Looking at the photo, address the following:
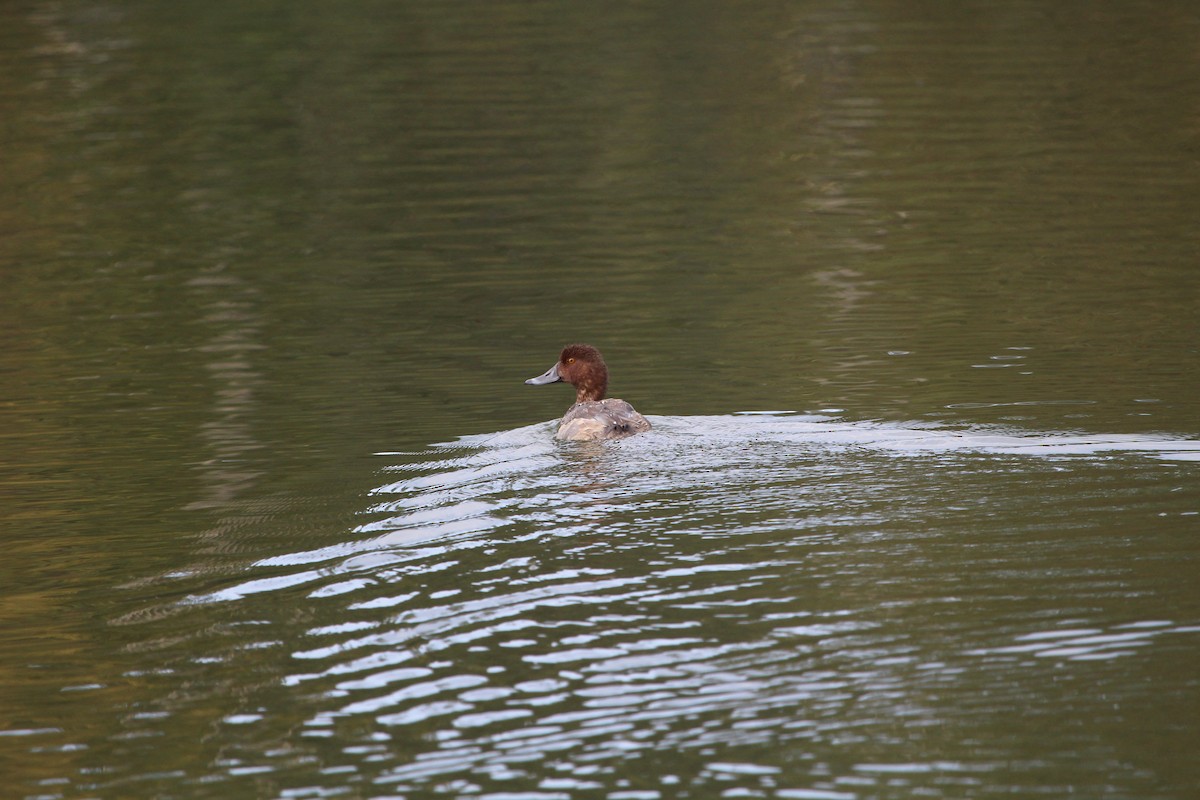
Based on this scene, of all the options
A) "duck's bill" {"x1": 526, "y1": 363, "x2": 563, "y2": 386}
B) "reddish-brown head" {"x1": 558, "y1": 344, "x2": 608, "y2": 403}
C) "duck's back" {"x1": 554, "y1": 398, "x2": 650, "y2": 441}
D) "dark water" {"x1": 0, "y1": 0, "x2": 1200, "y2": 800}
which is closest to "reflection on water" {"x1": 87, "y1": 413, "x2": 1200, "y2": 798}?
"dark water" {"x1": 0, "y1": 0, "x2": 1200, "y2": 800}

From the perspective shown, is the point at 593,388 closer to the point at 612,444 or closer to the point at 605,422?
the point at 605,422

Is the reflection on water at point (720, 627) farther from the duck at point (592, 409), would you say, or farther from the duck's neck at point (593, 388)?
the duck's neck at point (593, 388)

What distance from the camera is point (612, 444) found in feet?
38.9

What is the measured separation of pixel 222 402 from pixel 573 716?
871 centimetres

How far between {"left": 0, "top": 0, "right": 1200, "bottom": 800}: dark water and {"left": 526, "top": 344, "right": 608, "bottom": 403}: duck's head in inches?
22.4

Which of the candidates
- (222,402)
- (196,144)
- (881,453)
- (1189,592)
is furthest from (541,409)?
(196,144)

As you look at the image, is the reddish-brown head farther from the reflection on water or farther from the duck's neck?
the reflection on water

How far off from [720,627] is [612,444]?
4.02m

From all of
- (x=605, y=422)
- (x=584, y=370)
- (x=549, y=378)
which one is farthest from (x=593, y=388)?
(x=605, y=422)

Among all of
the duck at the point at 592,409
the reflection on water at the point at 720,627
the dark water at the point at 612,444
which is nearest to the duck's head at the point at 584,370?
the duck at the point at 592,409

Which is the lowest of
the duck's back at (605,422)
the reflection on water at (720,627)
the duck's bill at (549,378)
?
the reflection on water at (720,627)

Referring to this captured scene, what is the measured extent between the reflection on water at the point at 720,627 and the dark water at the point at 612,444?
0.03 meters

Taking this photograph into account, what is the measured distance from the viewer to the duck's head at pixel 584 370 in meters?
13.1

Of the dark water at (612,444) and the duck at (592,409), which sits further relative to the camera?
the duck at (592,409)
